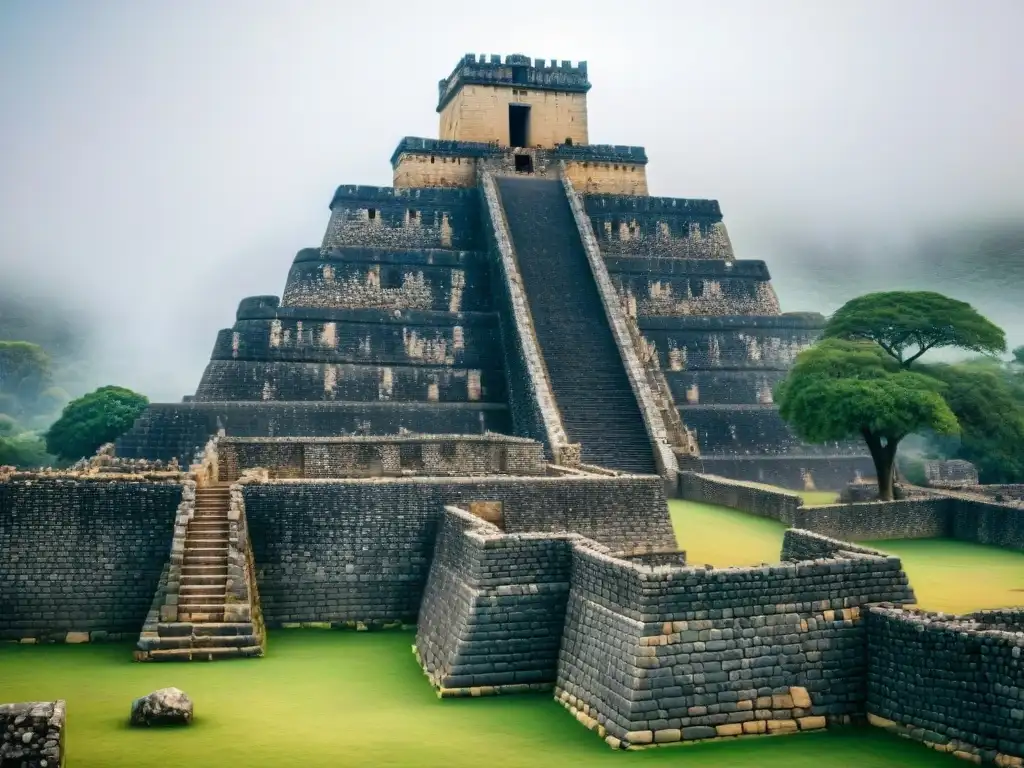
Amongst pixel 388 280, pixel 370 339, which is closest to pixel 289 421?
pixel 370 339

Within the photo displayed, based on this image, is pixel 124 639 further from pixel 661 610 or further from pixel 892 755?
pixel 892 755

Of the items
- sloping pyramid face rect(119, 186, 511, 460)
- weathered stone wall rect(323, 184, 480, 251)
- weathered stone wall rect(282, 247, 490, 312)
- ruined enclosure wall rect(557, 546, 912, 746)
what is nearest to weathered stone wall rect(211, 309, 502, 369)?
sloping pyramid face rect(119, 186, 511, 460)

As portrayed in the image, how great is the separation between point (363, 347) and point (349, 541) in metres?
15.9

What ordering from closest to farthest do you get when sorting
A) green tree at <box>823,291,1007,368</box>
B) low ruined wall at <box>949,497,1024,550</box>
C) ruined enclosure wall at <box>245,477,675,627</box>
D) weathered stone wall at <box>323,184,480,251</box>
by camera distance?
ruined enclosure wall at <box>245,477,675,627</box>
low ruined wall at <box>949,497,1024,550</box>
green tree at <box>823,291,1007,368</box>
weathered stone wall at <box>323,184,480,251</box>

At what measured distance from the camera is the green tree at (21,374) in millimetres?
102312

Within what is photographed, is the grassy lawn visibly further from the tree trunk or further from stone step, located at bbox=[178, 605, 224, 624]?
stone step, located at bbox=[178, 605, 224, 624]

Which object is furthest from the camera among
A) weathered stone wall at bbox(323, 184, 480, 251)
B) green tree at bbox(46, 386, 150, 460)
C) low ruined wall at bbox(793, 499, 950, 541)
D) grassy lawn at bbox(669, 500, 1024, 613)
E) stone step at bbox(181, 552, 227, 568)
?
green tree at bbox(46, 386, 150, 460)

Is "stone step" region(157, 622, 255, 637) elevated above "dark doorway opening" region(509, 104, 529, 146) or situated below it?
below

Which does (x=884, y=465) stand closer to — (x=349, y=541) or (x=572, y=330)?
(x=572, y=330)

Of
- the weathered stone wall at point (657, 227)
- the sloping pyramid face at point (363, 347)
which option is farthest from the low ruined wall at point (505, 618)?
the weathered stone wall at point (657, 227)

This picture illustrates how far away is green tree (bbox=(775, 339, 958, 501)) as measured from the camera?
23.8m

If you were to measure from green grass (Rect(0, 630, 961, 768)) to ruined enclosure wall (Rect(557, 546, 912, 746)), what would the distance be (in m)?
0.29

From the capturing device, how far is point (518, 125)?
147 feet

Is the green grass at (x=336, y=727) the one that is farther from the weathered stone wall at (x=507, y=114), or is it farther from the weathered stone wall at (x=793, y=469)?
the weathered stone wall at (x=507, y=114)
